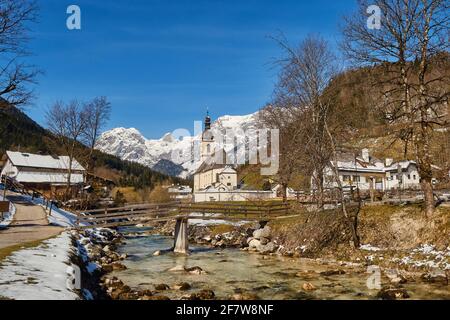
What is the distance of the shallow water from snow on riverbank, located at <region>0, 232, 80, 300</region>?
3.64 meters

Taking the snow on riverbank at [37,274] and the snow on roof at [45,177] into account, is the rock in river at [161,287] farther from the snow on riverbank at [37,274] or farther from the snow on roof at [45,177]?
the snow on roof at [45,177]

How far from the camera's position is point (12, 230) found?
2466 cm

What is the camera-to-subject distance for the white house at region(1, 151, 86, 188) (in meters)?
69.8

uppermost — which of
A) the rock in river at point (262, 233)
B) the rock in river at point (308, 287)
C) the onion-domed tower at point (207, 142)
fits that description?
the onion-domed tower at point (207, 142)

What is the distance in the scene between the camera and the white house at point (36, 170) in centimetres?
6975

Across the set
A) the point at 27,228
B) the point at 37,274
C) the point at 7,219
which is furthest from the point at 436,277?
the point at 7,219

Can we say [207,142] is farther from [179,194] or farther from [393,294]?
[393,294]

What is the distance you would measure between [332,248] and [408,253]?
189 inches

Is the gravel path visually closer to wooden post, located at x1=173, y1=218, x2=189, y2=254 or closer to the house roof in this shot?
wooden post, located at x1=173, y1=218, x2=189, y2=254

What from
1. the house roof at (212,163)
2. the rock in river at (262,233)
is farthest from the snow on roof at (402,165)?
the house roof at (212,163)

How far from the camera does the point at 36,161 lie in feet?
241

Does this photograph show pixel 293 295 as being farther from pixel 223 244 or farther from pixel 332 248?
pixel 223 244

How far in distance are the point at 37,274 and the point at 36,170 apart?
66483 millimetres

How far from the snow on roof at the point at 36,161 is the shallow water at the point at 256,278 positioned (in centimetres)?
5269
